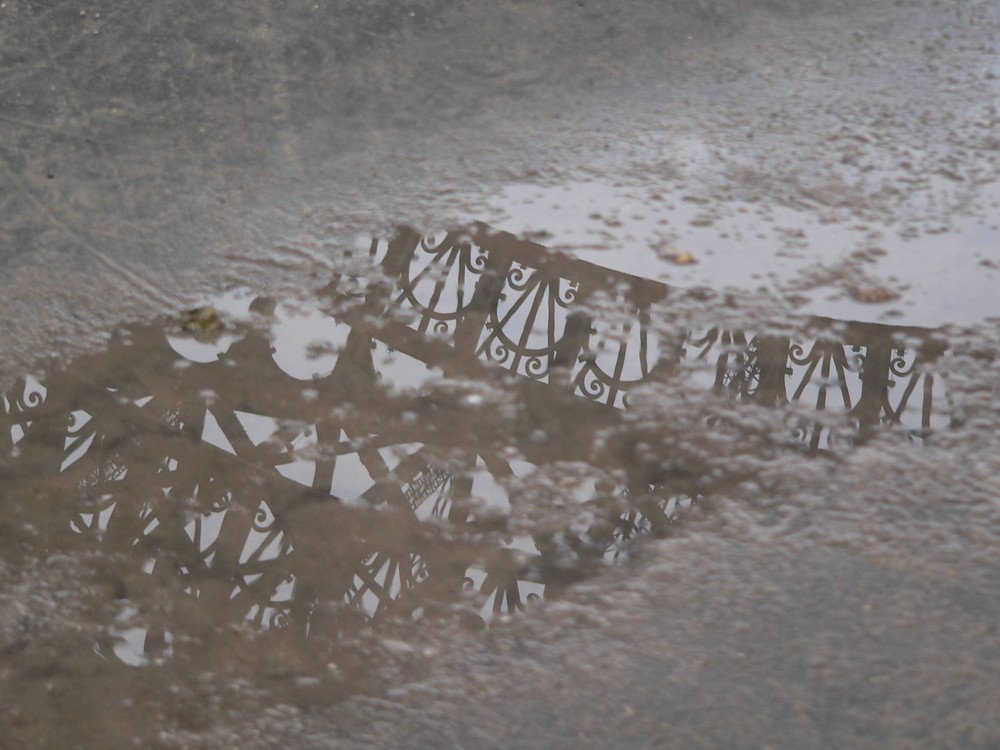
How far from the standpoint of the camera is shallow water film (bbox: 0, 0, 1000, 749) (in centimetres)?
208

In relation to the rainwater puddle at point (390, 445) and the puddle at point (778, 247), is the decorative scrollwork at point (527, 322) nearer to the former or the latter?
the rainwater puddle at point (390, 445)

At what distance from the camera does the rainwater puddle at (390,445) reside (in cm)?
225

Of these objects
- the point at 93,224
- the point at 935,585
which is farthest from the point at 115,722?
the point at 93,224

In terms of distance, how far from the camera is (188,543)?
245 centimetres

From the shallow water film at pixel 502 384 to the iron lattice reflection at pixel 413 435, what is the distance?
1cm

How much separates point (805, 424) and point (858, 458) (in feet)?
0.56

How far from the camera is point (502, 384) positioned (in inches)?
111

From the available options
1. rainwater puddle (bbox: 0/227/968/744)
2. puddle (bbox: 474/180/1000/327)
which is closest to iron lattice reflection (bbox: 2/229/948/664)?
rainwater puddle (bbox: 0/227/968/744)

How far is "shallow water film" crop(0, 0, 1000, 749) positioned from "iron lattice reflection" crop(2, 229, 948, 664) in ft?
0.03

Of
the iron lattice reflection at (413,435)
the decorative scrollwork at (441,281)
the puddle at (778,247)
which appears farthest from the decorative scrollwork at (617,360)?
the decorative scrollwork at (441,281)

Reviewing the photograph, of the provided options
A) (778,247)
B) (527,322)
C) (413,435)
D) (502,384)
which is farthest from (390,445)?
(778,247)

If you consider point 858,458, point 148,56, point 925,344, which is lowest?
point 858,458

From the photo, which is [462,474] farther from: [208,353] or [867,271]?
[867,271]

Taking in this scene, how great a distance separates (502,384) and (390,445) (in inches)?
14.0
